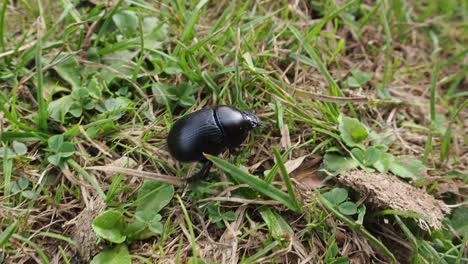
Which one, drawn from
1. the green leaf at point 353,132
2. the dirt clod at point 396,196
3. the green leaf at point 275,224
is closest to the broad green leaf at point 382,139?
the green leaf at point 353,132

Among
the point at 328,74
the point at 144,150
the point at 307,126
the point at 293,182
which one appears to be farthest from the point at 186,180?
the point at 328,74

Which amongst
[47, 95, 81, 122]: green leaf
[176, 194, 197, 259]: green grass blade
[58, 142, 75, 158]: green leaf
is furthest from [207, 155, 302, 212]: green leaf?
[47, 95, 81, 122]: green leaf

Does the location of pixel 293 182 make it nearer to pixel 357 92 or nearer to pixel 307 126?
pixel 307 126

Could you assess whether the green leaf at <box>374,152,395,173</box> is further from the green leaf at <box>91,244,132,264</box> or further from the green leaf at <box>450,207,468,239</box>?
the green leaf at <box>91,244,132,264</box>

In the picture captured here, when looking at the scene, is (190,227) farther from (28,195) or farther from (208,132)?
(28,195)

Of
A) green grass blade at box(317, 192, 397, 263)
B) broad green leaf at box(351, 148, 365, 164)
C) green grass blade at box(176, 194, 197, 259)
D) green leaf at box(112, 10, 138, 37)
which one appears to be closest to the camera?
green grass blade at box(176, 194, 197, 259)

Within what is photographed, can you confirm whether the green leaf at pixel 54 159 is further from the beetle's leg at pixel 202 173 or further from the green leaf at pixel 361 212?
the green leaf at pixel 361 212
